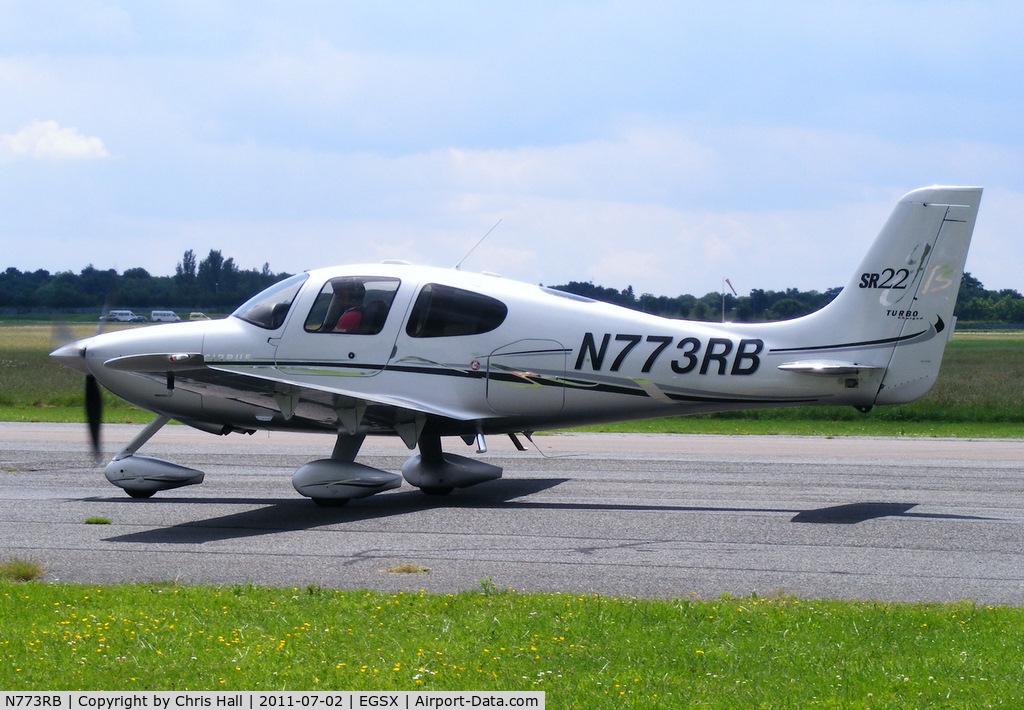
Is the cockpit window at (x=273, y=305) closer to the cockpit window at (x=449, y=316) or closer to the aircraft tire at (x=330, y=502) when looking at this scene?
the cockpit window at (x=449, y=316)

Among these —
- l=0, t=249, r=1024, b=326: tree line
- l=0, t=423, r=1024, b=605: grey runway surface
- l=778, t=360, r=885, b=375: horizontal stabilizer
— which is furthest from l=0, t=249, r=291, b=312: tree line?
l=778, t=360, r=885, b=375: horizontal stabilizer

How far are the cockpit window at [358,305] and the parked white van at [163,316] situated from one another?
8.36 m

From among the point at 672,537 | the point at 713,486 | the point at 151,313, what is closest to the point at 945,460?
the point at 713,486

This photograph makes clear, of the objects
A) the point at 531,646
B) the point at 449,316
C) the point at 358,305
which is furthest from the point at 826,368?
the point at 531,646

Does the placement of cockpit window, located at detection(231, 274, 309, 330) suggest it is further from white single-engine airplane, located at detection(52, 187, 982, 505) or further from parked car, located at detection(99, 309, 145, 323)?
parked car, located at detection(99, 309, 145, 323)

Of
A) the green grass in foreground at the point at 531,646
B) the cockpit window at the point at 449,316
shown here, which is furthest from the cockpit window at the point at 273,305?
the green grass in foreground at the point at 531,646

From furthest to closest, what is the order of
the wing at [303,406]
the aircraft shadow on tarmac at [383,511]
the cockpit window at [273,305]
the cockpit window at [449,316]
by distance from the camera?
the cockpit window at [273,305], the cockpit window at [449,316], the wing at [303,406], the aircraft shadow on tarmac at [383,511]

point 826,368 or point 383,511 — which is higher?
point 826,368

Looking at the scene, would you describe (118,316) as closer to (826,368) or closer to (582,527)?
(582,527)

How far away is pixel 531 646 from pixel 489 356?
7.00 meters

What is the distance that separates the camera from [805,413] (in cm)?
3019

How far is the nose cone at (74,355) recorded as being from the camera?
1339 centimetres

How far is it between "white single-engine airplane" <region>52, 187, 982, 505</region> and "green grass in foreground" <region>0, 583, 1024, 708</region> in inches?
199

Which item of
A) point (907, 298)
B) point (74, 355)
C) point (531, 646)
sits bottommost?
point (531, 646)
